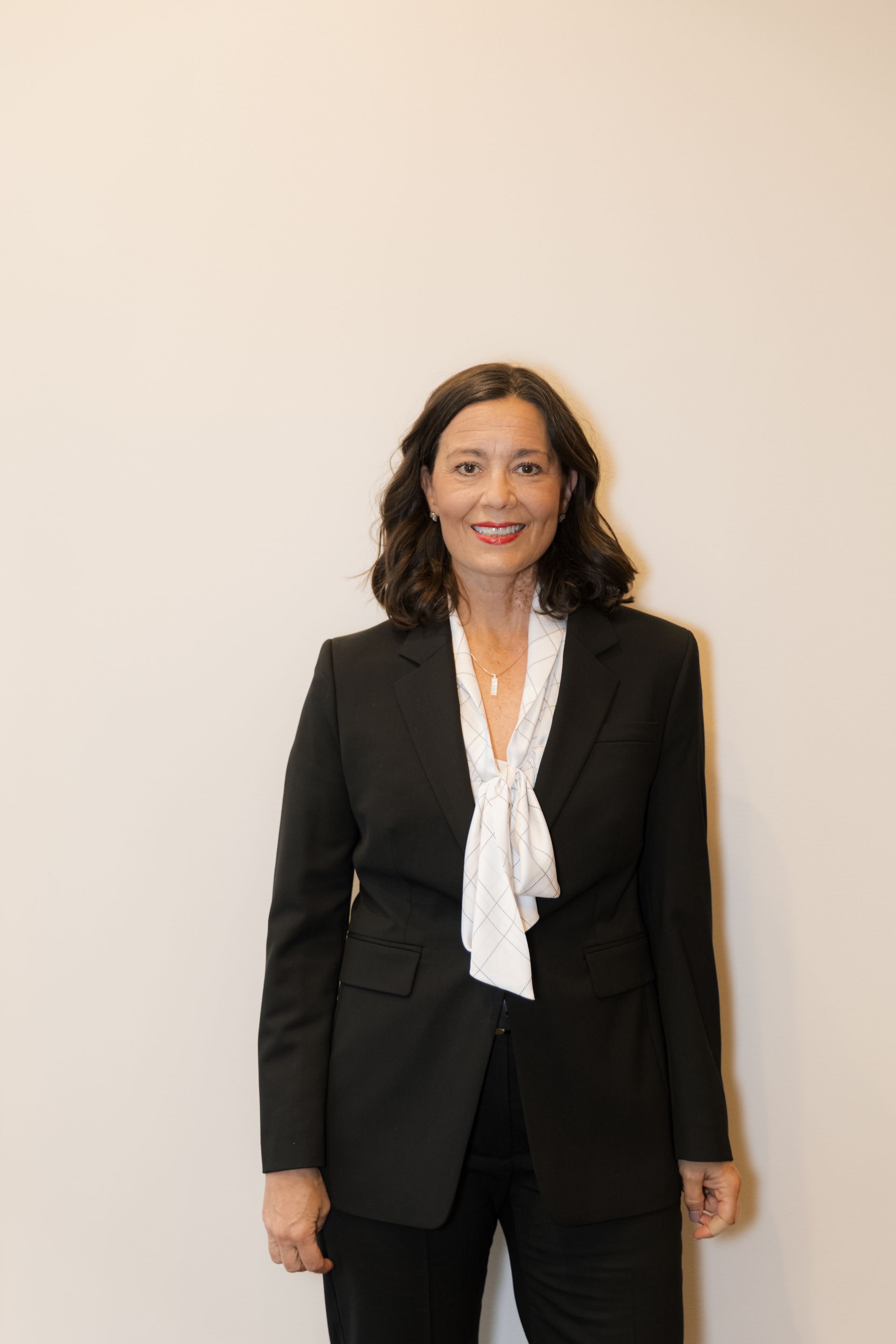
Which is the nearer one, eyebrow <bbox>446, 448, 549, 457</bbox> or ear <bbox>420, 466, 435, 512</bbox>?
eyebrow <bbox>446, 448, 549, 457</bbox>

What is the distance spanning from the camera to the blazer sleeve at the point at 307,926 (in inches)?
62.9

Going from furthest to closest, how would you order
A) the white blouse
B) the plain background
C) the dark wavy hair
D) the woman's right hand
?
1. the plain background
2. the dark wavy hair
3. the woman's right hand
4. the white blouse

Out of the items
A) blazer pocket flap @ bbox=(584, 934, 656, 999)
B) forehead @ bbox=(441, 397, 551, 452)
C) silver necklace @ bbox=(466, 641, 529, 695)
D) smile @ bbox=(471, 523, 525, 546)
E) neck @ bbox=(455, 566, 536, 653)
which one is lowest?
blazer pocket flap @ bbox=(584, 934, 656, 999)

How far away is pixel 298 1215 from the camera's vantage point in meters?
1.58

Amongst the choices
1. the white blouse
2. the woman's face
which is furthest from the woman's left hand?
the woman's face

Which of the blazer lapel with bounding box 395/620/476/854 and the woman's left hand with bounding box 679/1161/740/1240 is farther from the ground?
the blazer lapel with bounding box 395/620/476/854

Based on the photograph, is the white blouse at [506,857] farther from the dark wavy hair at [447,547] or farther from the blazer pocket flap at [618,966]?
the dark wavy hair at [447,547]

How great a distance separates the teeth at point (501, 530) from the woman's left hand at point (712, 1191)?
0.97 metres

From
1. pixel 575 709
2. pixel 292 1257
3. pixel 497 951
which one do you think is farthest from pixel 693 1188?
pixel 575 709

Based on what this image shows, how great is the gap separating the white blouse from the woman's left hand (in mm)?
414

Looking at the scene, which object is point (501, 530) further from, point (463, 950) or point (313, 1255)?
point (313, 1255)

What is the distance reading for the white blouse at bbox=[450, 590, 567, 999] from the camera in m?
1.48

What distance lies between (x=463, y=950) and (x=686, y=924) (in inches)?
13.5

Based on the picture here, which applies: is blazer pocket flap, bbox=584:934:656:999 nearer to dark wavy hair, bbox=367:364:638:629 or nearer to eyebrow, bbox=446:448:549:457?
dark wavy hair, bbox=367:364:638:629
